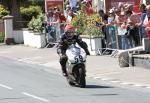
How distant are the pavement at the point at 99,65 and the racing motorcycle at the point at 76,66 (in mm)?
1442

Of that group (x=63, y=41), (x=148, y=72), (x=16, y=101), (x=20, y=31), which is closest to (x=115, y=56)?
(x=148, y=72)

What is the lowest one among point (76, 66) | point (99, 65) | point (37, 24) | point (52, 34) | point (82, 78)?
point (99, 65)

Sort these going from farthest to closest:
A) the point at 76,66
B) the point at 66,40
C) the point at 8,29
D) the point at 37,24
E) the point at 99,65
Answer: the point at 8,29
the point at 37,24
the point at 99,65
the point at 66,40
the point at 76,66

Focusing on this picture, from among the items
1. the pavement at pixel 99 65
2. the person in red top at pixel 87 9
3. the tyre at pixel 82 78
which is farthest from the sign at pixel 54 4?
the tyre at pixel 82 78

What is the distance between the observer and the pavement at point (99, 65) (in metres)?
18.0

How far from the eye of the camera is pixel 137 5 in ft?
89.6

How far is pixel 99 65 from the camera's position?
22.2m

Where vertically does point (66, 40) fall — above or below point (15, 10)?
below

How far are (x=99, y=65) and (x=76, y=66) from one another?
18.4 feet

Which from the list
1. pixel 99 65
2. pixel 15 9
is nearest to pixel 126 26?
pixel 99 65

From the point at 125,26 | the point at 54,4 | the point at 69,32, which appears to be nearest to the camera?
the point at 69,32

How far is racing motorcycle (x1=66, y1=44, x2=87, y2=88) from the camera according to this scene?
1653 centimetres

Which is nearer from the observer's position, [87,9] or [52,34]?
[87,9]

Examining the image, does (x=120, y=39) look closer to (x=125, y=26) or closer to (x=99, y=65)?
(x=125, y=26)
